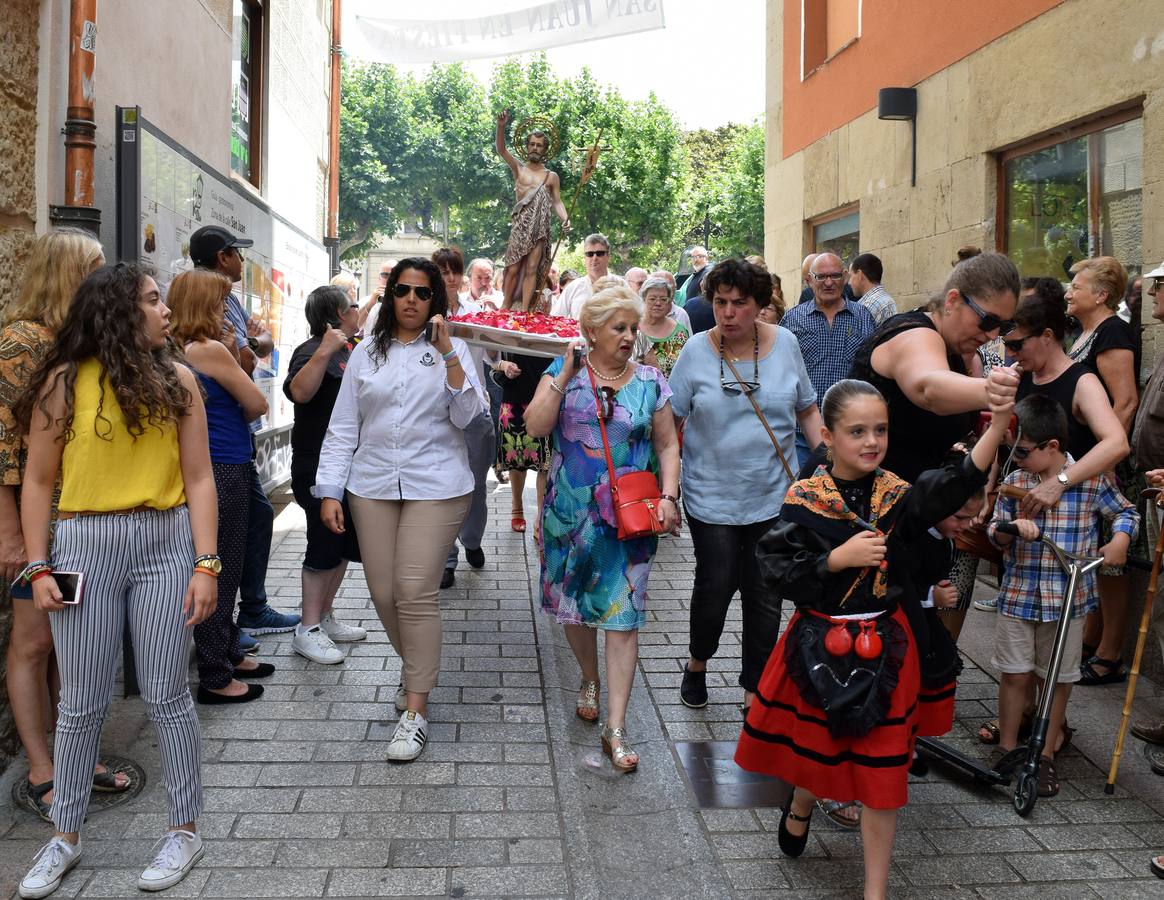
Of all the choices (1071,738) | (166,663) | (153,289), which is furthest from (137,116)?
(1071,738)

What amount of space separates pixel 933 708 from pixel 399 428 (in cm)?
240

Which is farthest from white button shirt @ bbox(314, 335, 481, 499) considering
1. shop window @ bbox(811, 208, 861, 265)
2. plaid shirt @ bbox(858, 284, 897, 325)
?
shop window @ bbox(811, 208, 861, 265)

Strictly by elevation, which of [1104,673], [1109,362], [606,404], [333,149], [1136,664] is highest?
[333,149]

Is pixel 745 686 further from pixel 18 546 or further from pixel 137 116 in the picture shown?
pixel 137 116

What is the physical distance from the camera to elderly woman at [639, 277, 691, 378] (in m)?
8.58

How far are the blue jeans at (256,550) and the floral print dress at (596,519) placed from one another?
5.60 ft

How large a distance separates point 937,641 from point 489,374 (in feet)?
18.9

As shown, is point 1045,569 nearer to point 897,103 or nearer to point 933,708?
point 933,708

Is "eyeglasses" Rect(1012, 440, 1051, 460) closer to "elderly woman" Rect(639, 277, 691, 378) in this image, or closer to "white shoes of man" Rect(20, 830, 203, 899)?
"white shoes of man" Rect(20, 830, 203, 899)

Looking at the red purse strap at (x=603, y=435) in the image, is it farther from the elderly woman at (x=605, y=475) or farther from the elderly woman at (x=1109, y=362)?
the elderly woman at (x=1109, y=362)

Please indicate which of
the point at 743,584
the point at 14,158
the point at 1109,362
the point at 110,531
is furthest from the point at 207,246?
the point at 1109,362

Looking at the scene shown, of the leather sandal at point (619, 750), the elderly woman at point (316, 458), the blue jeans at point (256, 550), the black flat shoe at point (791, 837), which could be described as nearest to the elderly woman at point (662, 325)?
the elderly woman at point (316, 458)

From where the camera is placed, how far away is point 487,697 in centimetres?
542

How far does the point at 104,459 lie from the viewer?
3.46m
